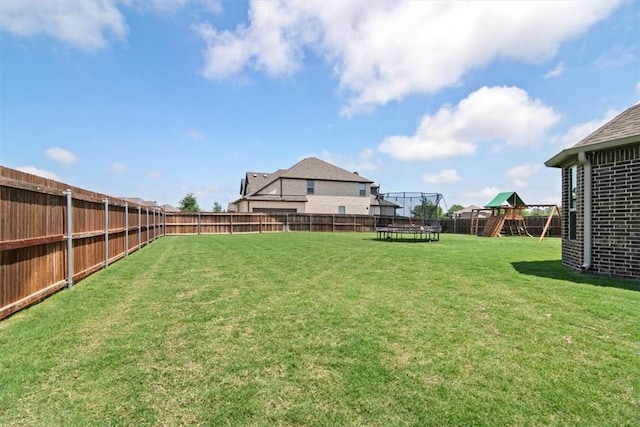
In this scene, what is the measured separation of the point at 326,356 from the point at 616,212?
649cm

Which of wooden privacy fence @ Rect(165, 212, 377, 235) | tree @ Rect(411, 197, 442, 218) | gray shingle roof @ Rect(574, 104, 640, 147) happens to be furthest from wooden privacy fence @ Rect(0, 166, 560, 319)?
tree @ Rect(411, 197, 442, 218)

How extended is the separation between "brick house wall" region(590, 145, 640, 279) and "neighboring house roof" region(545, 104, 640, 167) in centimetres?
24

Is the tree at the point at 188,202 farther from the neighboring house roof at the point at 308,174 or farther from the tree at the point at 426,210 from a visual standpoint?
the tree at the point at 426,210

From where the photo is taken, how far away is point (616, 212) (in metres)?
6.24

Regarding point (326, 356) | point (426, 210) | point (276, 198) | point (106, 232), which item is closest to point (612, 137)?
point (326, 356)

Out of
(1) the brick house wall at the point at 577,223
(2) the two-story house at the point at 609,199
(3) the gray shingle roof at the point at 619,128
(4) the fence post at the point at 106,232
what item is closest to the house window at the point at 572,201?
(1) the brick house wall at the point at 577,223

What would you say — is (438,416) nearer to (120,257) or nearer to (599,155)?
(599,155)

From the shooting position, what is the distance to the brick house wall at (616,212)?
19.6 feet

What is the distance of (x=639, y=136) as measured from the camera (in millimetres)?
5730

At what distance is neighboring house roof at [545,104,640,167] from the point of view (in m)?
6.02

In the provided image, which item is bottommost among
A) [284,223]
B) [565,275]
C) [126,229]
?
[565,275]

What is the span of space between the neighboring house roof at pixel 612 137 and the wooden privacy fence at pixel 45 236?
902 cm

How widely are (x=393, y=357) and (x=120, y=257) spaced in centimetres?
821

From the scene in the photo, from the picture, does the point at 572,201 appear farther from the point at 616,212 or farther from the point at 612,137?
the point at 612,137
